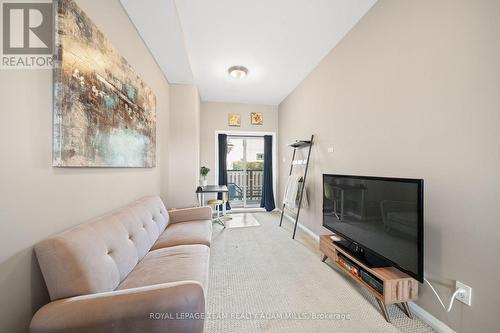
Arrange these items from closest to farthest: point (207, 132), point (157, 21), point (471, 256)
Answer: point (471, 256) < point (157, 21) < point (207, 132)

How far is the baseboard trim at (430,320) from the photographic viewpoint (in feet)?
4.26

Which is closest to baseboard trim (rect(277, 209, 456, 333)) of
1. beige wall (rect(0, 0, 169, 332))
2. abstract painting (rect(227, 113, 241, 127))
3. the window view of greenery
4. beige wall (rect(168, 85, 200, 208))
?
beige wall (rect(0, 0, 169, 332))

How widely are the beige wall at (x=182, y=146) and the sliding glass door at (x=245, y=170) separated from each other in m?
1.59

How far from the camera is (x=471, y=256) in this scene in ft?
3.83

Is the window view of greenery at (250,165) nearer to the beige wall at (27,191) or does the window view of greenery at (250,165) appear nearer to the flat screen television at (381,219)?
the flat screen television at (381,219)

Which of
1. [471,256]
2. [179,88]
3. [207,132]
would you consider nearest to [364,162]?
[471,256]

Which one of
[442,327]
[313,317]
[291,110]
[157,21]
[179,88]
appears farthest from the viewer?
[291,110]

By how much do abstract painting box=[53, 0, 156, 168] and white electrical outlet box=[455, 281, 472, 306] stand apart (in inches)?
101

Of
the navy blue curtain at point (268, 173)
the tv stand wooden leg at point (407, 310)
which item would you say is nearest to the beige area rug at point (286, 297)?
the tv stand wooden leg at point (407, 310)

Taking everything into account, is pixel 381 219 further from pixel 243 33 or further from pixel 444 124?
pixel 243 33

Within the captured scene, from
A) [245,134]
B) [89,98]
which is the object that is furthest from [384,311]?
[245,134]

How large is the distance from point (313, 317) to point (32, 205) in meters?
1.94

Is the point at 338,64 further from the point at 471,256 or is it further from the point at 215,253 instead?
the point at 215,253

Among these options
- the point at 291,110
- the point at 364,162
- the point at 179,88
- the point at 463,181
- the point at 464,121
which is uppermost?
the point at 179,88
